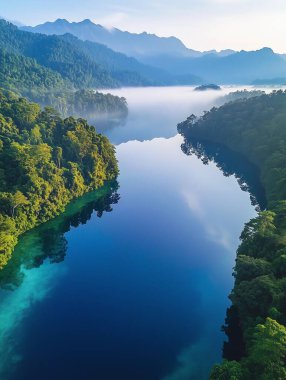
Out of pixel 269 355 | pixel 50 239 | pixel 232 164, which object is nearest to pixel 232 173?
pixel 232 164

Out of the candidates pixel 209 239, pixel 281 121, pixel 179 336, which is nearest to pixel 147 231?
pixel 209 239

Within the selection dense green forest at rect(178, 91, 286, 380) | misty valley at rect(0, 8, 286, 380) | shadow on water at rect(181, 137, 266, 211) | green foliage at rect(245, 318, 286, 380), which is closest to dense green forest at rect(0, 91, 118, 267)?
misty valley at rect(0, 8, 286, 380)

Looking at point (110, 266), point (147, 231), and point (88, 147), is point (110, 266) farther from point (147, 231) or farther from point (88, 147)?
point (88, 147)

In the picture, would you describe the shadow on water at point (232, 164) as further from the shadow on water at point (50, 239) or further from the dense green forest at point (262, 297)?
the shadow on water at point (50, 239)

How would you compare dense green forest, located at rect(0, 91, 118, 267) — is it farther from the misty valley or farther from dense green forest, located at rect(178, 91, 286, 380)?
dense green forest, located at rect(178, 91, 286, 380)

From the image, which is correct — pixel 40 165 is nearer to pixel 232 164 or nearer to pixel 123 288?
pixel 123 288

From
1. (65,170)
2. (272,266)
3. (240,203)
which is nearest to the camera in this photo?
(272,266)

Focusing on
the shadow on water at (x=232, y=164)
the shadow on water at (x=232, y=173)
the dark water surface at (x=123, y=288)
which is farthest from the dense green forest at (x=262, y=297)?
the shadow on water at (x=232, y=164)
